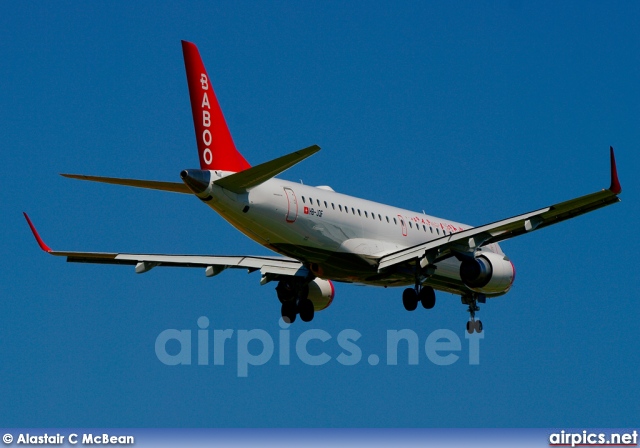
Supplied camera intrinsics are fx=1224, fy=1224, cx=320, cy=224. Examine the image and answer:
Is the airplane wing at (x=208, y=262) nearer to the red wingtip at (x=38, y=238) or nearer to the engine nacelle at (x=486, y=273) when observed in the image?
the red wingtip at (x=38, y=238)

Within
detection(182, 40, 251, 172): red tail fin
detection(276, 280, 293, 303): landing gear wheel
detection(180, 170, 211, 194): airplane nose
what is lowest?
detection(276, 280, 293, 303): landing gear wheel

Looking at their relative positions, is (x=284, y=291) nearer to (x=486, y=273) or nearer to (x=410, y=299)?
(x=410, y=299)

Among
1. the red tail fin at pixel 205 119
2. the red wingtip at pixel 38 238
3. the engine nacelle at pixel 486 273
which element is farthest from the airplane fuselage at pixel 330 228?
the red wingtip at pixel 38 238

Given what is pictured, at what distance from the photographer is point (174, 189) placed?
39.6 m

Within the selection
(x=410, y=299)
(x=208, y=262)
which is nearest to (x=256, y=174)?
(x=208, y=262)

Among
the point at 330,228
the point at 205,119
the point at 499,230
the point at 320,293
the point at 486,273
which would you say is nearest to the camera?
the point at 205,119

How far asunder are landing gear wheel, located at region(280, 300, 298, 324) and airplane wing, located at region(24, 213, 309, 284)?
1109mm

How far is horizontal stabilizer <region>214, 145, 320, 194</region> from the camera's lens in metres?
36.3

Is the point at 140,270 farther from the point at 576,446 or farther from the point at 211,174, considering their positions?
the point at 576,446

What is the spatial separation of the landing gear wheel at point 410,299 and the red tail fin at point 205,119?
8199mm

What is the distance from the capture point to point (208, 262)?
44.8 m

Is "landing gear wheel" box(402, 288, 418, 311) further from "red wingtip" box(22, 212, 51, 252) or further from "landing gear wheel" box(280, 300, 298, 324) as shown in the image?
"red wingtip" box(22, 212, 51, 252)

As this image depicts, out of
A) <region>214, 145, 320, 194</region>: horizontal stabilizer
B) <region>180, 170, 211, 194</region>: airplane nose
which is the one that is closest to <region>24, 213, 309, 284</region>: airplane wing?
<region>214, 145, 320, 194</region>: horizontal stabilizer

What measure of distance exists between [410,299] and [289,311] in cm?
472
